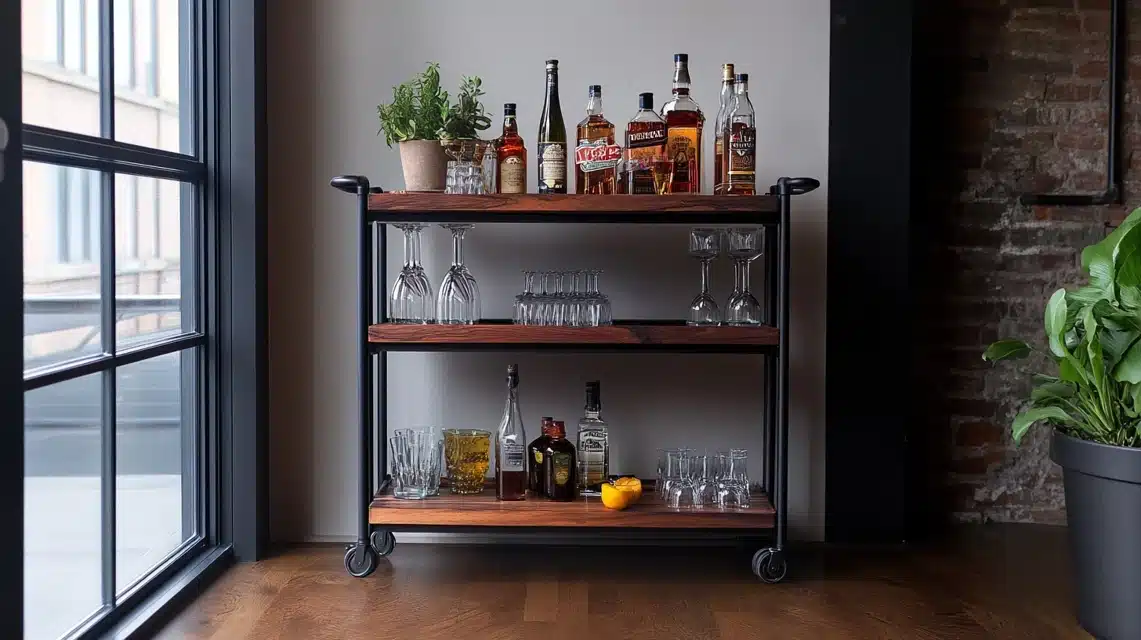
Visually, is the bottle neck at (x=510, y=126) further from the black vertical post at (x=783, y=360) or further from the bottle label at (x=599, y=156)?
the black vertical post at (x=783, y=360)

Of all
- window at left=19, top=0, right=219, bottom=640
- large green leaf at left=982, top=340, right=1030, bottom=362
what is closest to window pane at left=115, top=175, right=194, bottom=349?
window at left=19, top=0, right=219, bottom=640

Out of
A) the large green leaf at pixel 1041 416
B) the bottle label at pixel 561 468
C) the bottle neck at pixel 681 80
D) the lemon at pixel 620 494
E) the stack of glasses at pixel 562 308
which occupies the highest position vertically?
the bottle neck at pixel 681 80

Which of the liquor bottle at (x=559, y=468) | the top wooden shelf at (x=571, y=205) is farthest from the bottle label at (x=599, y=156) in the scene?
the liquor bottle at (x=559, y=468)

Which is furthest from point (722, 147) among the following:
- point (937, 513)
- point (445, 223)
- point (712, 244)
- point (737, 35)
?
point (937, 513)

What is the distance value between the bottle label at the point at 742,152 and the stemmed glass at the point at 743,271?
0.46 feet

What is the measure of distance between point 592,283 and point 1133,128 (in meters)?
1.74

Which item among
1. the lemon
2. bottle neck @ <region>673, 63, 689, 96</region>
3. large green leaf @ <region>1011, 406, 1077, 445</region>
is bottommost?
the lemon

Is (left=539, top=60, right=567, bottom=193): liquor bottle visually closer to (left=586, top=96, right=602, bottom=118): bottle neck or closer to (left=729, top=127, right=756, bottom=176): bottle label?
(left=586, top=96, right=602, bottom=118): bottle neck

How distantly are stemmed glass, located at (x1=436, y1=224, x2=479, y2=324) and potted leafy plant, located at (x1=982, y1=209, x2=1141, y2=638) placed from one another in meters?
1.33

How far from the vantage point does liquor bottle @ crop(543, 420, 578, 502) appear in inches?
98.3

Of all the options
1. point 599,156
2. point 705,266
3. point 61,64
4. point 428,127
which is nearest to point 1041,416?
point 705,266

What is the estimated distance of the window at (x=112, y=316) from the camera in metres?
1.78

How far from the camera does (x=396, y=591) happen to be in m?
2.40

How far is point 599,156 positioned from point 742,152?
0.35m
